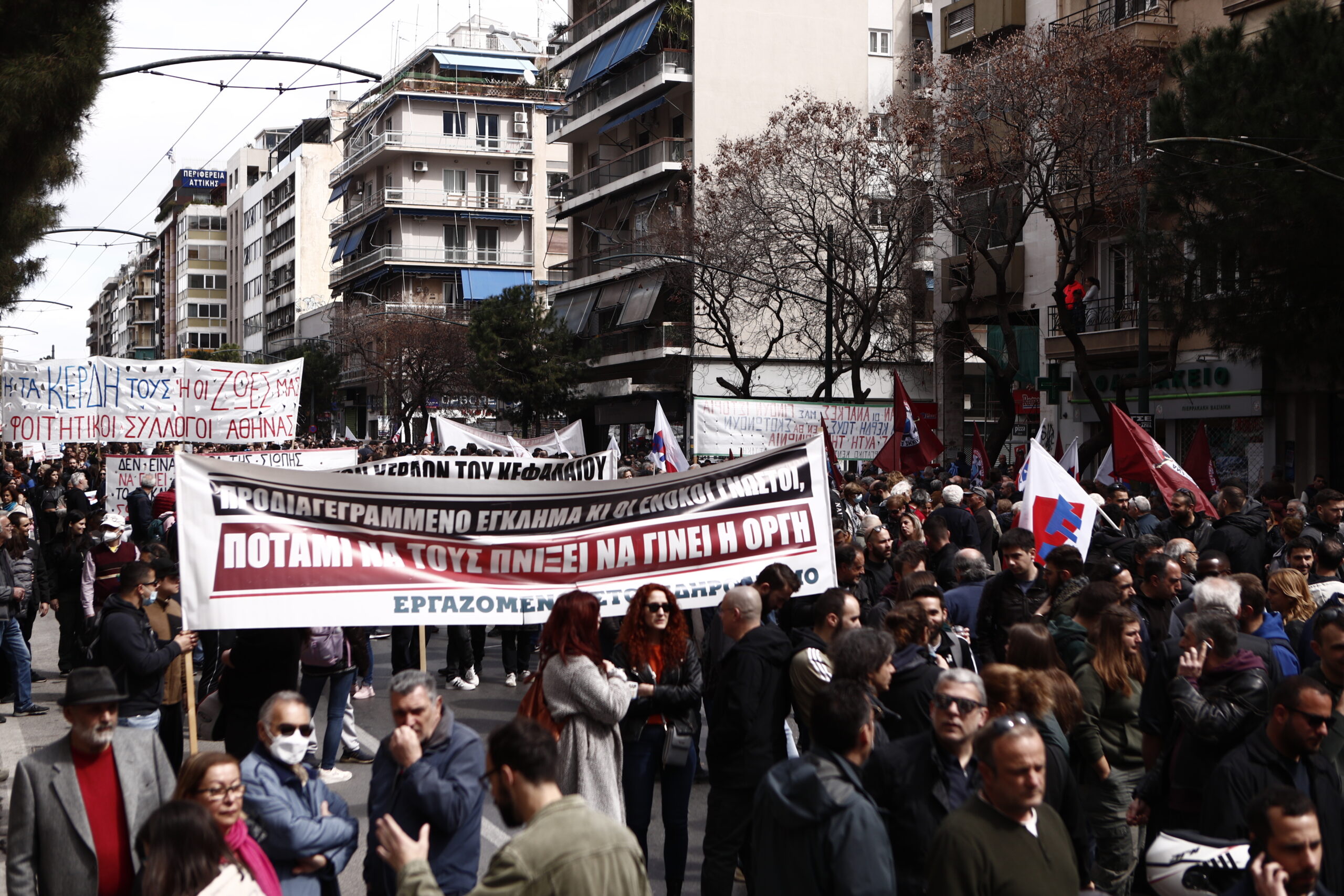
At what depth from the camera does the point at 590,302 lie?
50250 mm

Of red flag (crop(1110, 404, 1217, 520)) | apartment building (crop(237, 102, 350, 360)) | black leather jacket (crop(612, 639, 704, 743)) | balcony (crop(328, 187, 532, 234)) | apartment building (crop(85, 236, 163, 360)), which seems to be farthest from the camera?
apartment building (crop(85, 236, 163, 360))

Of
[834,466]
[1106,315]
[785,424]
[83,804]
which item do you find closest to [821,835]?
[83,804]

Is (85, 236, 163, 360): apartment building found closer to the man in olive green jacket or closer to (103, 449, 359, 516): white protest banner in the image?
(103, 449, 359, 516): white protest banner

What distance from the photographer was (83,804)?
4645 mm

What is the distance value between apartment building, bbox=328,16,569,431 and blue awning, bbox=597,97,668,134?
17.2 meters

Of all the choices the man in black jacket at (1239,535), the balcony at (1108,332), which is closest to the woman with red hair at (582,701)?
the man in black jacket at (1239,535)

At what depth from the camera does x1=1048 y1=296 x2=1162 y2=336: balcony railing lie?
28.7 metres

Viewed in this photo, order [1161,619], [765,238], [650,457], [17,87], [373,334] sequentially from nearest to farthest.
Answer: [1161,619]
[17,87]
[650,457]
[765,238]
[373,334]

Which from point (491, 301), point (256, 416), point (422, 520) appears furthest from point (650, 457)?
point (491, 301)

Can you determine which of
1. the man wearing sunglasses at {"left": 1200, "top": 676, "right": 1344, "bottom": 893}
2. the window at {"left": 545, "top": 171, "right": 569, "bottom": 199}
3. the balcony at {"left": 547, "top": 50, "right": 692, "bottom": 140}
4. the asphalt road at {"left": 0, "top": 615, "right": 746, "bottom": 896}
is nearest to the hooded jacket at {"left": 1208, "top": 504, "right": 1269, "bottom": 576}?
the asphalt road at {"left": 0, "top": 615, "right": 746, "bottom": 896}

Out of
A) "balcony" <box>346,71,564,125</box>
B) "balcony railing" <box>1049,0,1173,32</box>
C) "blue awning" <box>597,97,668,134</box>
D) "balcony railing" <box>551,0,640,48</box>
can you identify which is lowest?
"balcony railing" <box>1049,0,1173,32</box>

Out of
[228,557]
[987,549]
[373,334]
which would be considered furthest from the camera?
[373,334]

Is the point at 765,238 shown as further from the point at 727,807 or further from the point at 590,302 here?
the point at 727,807

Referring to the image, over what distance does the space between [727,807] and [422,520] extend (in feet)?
6.50
